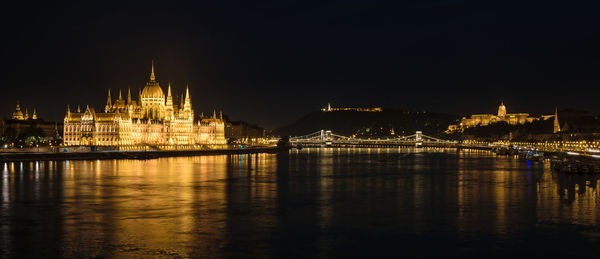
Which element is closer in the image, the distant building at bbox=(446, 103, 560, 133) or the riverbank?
the riverbank

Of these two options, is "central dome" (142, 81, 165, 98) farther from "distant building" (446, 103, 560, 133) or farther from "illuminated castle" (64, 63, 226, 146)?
"distant building" (446, 103, 560, 133)

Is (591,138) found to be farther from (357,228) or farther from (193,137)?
(357,228)

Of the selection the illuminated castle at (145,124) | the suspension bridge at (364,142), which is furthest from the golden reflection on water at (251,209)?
the suspension bridge at (364,142)

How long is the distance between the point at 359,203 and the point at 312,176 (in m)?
16.5

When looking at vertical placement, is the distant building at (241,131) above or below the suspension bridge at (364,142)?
above

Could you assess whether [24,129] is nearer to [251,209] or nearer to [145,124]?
[145,124]

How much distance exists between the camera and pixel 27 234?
59.6ft

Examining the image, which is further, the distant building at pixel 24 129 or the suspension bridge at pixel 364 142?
the suspension bridge at pixel 364 142

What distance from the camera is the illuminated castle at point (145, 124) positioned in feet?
324

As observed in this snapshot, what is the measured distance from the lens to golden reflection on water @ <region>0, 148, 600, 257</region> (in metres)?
17.4

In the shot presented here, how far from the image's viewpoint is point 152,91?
116375 millimetres

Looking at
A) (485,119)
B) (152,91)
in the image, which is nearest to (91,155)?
(152,91)

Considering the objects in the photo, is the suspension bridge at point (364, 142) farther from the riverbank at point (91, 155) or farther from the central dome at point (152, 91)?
the riverbank at point (91, 155)

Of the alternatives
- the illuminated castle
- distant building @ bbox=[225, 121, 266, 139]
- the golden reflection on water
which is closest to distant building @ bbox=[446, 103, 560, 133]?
distant building @ bbox=[225, 121, 266, 139]
